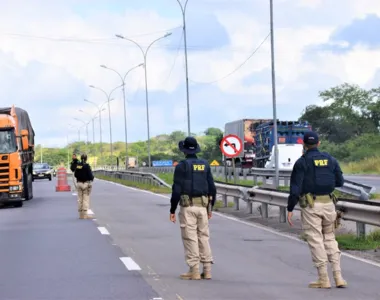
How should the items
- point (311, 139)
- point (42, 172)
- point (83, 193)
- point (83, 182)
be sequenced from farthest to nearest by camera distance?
point (42, 172), point (83, 182), point (83, 193), point (311, 139)

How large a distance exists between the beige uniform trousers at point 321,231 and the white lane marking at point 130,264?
2.87 m

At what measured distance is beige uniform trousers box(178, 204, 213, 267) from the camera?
32.4 feet

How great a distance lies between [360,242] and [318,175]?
5180 millimetres

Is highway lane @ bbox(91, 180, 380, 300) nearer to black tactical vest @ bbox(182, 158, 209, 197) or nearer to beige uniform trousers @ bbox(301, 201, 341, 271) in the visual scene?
beige uniform trousers @ bbox(301, 201, 341, 271)

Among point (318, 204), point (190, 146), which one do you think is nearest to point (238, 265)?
point (190, 146)

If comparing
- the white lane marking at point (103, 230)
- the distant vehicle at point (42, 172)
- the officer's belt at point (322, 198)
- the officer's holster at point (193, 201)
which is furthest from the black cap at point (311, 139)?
the distant vehicle at point (42, 172)

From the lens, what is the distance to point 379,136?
2916 inches

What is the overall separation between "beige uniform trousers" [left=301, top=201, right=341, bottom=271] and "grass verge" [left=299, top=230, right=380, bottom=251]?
3.85 metres

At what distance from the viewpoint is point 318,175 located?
30.3 ft

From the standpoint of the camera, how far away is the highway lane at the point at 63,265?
9180 mm

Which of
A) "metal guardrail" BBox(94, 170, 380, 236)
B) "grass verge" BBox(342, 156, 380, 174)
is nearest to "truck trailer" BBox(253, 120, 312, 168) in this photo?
"grass verge" BBox(342, 156, 380, 174)

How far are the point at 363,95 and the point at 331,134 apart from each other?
13.5 m

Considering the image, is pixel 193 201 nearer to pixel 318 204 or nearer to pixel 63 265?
pixel 318 204

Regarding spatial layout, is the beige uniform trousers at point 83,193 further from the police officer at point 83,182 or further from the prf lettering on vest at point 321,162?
the prf lettering on vest at point 321,162
